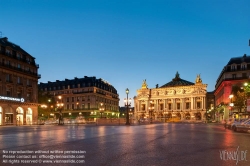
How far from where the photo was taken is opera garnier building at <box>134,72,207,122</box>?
135875 millimetres

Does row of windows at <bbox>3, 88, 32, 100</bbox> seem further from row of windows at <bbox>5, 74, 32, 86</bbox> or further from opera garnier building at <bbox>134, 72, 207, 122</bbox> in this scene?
opera garnier building at <bbox>134, 72, 207, 122</bbox>

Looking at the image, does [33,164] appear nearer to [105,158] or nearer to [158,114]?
[105,158]

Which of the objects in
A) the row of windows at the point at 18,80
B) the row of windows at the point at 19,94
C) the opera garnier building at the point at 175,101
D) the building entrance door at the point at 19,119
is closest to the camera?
the row of windows at the point at 18,80

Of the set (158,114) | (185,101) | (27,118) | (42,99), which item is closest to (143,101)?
(158,114)

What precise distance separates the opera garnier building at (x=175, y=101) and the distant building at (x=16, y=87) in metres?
76.5

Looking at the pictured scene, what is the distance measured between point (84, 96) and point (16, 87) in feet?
178

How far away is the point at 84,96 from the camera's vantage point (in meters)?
112

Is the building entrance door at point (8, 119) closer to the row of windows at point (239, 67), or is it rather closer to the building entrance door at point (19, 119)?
the building entrance door at point (19, 119)

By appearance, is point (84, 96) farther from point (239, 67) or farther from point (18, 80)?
point (239, 67)

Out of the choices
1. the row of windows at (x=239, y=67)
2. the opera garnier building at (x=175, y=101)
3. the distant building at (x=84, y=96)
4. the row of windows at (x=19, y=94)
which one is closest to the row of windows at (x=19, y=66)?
the row of windows at (x=19, y=94)

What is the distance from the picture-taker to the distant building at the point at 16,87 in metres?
54.3

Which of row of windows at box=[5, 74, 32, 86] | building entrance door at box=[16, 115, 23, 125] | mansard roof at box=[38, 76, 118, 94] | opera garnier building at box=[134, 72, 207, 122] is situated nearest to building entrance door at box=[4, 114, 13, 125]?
building entrance door at box=[16, 115, 23, 125]

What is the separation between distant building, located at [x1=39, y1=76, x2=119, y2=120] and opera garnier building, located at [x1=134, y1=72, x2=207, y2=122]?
82.6 ft

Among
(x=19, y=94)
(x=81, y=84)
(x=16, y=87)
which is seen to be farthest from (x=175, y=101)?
(x=16, y=87)
